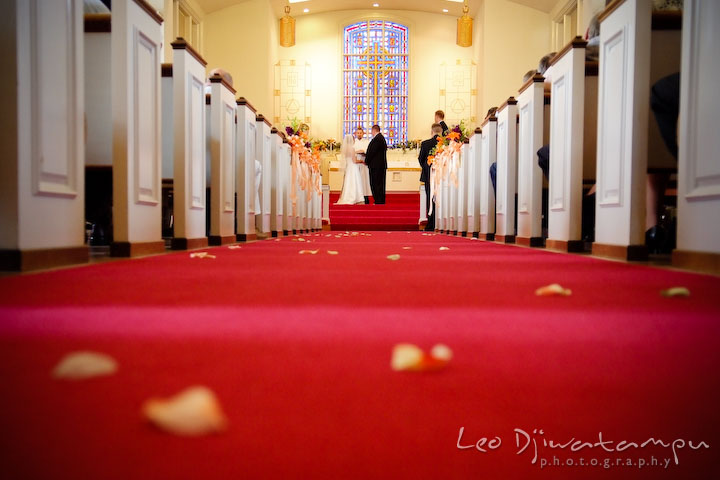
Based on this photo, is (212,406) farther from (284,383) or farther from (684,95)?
(684,95)

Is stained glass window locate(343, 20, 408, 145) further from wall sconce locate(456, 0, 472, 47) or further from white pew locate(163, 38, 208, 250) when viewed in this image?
white pew locate(163, 38, 208, 250)

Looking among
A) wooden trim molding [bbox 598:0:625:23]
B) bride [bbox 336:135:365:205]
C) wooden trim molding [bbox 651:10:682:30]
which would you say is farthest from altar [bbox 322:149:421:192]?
wooden trim molding [bbox 651:10:682:30]

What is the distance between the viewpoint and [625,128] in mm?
2559

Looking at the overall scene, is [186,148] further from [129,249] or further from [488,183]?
[488,183]

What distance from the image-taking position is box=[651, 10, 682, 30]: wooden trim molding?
2.64 meters

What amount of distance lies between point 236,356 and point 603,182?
2.54 meters

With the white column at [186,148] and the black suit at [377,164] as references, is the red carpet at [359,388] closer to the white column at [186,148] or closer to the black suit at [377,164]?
the white column at [186,148]

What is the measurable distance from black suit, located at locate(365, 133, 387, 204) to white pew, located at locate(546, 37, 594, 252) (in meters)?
8.13

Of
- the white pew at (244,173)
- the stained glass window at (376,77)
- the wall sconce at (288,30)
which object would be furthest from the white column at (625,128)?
the stained glass window at (376,77)

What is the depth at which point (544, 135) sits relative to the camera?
13.9ft

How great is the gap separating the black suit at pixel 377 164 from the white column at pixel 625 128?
888 cm

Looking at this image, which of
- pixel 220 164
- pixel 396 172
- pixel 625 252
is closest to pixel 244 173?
pixel 220 164

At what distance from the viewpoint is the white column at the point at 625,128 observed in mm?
2484

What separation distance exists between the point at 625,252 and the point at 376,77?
43.2ft
